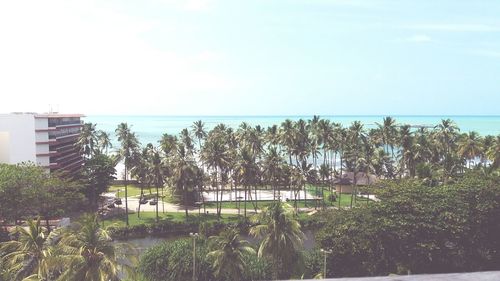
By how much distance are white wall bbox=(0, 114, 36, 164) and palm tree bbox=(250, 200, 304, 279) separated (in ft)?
183

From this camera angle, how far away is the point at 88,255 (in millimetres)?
23703

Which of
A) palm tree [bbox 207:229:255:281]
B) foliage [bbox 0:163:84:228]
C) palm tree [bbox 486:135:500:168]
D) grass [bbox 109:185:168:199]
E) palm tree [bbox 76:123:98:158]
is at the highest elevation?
palm tree [bbox 76:123:98:158]

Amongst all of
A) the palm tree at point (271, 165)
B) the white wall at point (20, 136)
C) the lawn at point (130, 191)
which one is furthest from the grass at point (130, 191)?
the palm tree at point (271, 165)

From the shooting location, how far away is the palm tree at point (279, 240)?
3722 centimetres

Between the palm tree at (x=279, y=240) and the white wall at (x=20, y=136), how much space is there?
2202 inches

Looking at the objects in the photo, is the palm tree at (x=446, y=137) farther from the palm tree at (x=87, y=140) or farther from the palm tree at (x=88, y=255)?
the palm tree at (x=88, y=255)

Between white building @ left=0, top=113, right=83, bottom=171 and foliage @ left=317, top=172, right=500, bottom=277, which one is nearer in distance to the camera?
foliage @ left=317, top=172, right=500, bottom=277

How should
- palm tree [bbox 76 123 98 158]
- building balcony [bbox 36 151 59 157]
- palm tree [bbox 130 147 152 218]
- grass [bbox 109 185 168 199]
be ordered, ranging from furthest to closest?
palm tree [bbox 76 123 98 158] → grass [bbox 109 185 168 199] → building balcony [bbox 36 151 59 157] → palm tree [bbox 130 147 152 218]

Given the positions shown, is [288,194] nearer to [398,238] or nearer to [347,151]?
[347,151]

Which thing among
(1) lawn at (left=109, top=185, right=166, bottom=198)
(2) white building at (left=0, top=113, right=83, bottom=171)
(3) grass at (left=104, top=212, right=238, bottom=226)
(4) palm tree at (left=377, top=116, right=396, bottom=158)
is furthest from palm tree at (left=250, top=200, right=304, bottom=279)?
(1) lawn at (left=109, top=185, right=166, bottom=198)

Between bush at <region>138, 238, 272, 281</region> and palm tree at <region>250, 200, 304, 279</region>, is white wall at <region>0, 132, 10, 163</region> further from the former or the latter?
palm tree at <region>250, 200, 304, 279</region>

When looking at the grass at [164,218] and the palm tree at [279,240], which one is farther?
the grass at [164,218]

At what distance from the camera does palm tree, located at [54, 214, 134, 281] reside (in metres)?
23.2

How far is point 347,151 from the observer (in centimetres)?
8494
